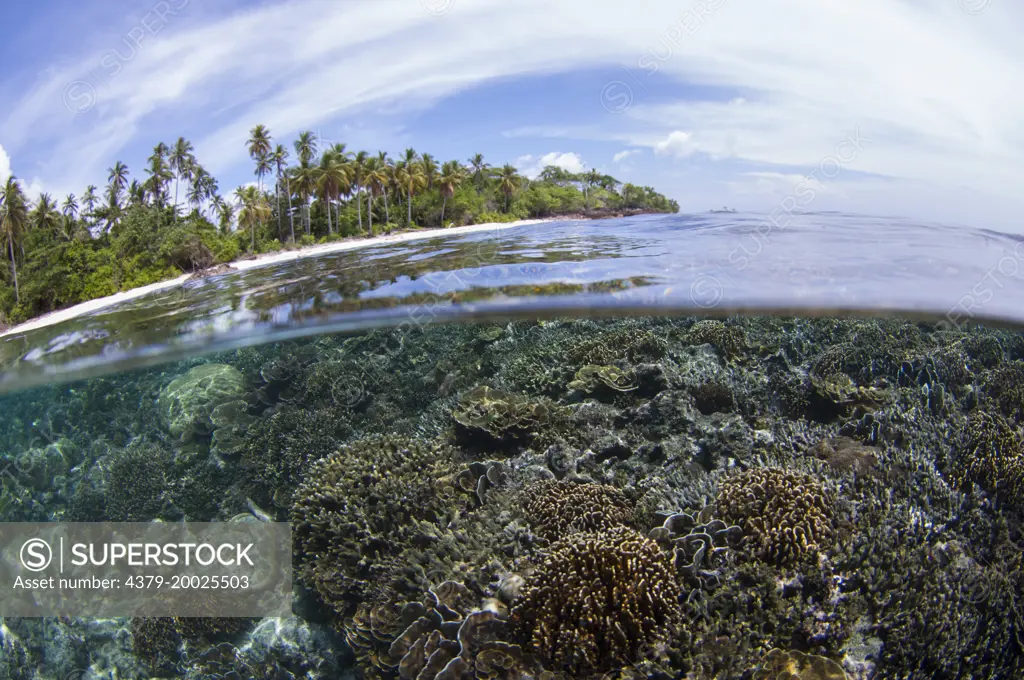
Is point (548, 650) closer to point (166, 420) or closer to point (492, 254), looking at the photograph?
point (492, 254)

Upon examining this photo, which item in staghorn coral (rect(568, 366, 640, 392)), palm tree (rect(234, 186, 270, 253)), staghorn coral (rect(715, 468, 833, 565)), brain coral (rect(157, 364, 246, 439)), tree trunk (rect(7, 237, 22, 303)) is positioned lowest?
brain coral (rect(157, 364, 246, 439))

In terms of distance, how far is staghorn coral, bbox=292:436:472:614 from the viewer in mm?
5773

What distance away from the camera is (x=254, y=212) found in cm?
3089

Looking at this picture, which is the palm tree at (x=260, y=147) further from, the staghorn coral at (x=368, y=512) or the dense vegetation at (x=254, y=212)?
the staghorn coral at (x=368, y=512)

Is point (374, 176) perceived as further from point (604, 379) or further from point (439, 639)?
point (439, 639)

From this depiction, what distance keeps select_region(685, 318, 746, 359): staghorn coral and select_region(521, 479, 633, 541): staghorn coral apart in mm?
3706

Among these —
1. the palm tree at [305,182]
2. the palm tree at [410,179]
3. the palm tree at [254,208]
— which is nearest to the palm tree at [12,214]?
the palm tree at [254,208]

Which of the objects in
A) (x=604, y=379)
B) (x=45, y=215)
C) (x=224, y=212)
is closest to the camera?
(x=604, y=379)

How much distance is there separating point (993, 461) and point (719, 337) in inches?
141

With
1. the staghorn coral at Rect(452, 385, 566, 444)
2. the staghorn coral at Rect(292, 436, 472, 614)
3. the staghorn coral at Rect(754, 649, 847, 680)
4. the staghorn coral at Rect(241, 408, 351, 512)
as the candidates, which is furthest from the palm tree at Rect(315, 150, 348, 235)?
the staghorn coral at Rect(754, 649, 847, 680)

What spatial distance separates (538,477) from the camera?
20.2 ft

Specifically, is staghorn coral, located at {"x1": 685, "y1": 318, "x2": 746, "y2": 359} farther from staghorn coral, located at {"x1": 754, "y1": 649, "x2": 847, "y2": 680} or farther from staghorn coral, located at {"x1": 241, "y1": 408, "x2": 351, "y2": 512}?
staghorn coral, located at {"x1": 241, "y1": 408, "x2": 351, "y2": 512}

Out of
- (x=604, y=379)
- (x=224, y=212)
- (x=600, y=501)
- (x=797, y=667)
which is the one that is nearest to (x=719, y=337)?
(x=604, y=379)

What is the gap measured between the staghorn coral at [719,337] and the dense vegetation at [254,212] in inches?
567
